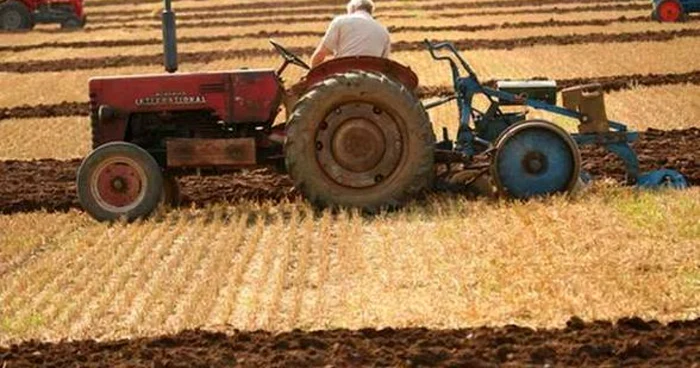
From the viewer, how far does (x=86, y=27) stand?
130 feet

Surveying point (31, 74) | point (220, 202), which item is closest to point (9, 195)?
point (220, 202)

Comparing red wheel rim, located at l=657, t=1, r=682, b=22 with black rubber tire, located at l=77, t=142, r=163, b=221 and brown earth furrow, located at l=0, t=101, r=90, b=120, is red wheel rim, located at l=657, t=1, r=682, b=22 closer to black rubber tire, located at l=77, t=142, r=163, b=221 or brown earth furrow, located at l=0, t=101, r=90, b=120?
brown earth furrow, located at l=0, t=101, r=90, b=120

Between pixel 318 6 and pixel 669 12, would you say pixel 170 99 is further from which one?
pixel 318 6

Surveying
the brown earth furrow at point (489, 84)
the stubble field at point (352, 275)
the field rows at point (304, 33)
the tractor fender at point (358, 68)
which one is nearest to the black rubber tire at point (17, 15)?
the field rows at point (304, 33)

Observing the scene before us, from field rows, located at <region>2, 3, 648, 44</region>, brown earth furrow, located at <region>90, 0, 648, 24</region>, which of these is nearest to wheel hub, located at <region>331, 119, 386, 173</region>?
field rows, located at <region>2, 3, 648, 44</region>

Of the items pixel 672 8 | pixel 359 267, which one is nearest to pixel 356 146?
pixel 359 267

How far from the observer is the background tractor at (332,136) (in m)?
10.6

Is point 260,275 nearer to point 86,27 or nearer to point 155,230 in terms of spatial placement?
point 155,230

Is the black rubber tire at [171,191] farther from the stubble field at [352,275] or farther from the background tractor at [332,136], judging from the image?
the stubble field at [352,275]

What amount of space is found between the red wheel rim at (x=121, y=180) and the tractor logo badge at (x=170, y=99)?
52 centimetres

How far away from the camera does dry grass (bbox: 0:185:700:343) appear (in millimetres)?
7691

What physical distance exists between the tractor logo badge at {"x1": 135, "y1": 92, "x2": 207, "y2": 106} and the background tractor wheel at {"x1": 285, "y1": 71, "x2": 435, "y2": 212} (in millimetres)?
897

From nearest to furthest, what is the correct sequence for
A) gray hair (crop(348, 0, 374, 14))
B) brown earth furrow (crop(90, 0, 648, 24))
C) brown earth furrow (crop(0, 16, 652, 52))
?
1. gray hair (crop(348, 0, 374, 14))
2. brown earth furrow (crop(0, 16, 652, 52))
3. brown earth furrow (crop(90, 0, 648, 24))

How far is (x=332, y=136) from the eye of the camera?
35.4ft
